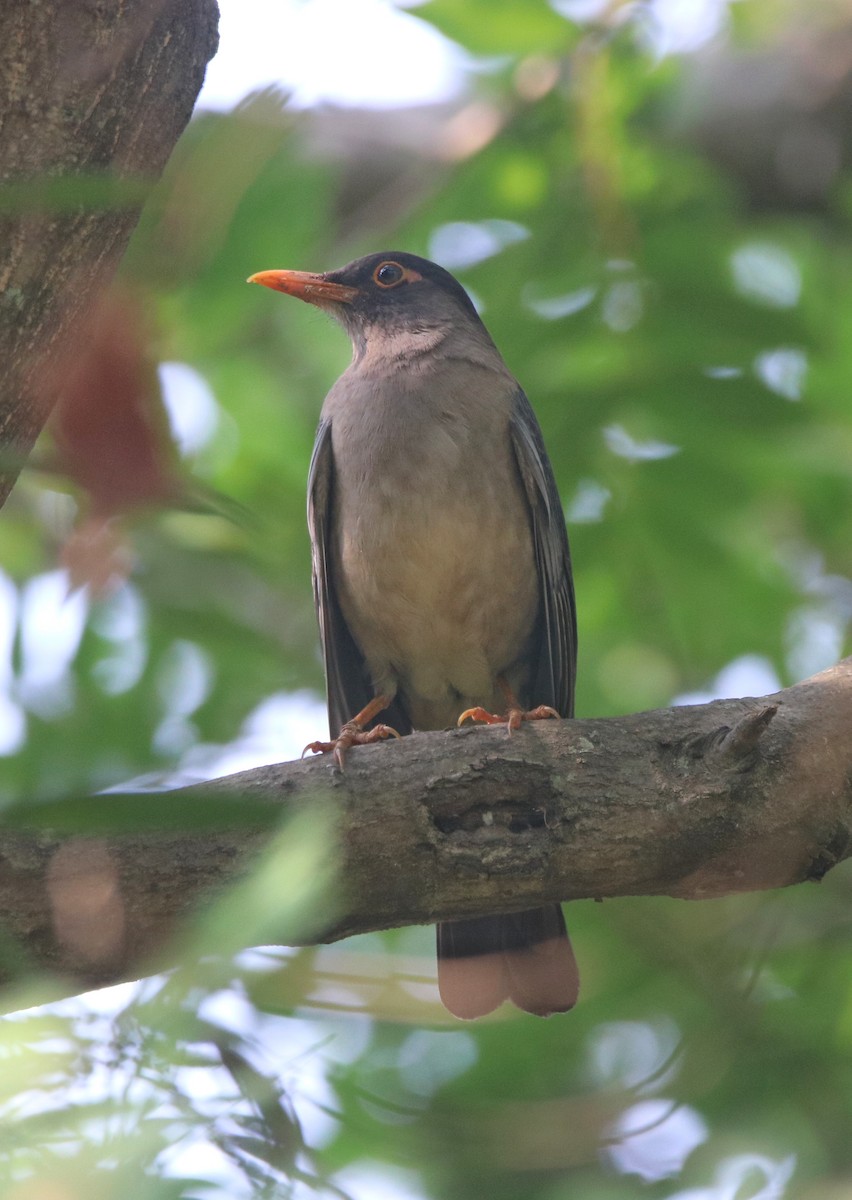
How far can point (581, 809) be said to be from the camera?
325cm

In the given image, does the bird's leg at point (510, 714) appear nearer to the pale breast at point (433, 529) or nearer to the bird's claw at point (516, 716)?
the bird's claw at point (516, 716)

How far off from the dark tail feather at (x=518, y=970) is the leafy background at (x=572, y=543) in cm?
10

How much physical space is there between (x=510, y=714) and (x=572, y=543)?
40.0 inches

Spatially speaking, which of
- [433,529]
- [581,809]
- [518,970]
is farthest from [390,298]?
[581,809]

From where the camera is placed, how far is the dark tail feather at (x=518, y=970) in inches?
157

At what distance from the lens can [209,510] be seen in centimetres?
129

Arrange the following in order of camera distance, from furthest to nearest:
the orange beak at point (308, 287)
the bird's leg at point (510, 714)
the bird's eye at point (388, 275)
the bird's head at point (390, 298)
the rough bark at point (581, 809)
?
the bird's eye at point (388, 275), the bird's head at point (390, 298), the orange beak at point (308, 287), the bird's leg at point (510, 714), the rough bark at point (581, 809)

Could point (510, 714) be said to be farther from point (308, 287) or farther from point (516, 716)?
point (308, 287)

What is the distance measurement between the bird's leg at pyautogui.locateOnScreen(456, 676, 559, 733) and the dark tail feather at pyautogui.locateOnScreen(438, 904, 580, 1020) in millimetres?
602

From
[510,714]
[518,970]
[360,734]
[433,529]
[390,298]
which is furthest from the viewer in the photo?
[390,298]

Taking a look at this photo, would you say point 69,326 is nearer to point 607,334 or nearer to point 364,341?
point 607,334

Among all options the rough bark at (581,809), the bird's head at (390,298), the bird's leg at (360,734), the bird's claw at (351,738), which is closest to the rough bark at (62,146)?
the rough bark at (581,809)

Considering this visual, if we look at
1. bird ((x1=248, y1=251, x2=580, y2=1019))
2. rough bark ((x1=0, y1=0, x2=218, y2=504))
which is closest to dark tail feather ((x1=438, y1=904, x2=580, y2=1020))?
bird ((x1=248, y1=251, x2=580, y2=1019))

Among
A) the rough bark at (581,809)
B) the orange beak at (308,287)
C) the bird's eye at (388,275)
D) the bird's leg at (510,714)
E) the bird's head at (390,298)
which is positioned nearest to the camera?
the rough bark at (581,809)
